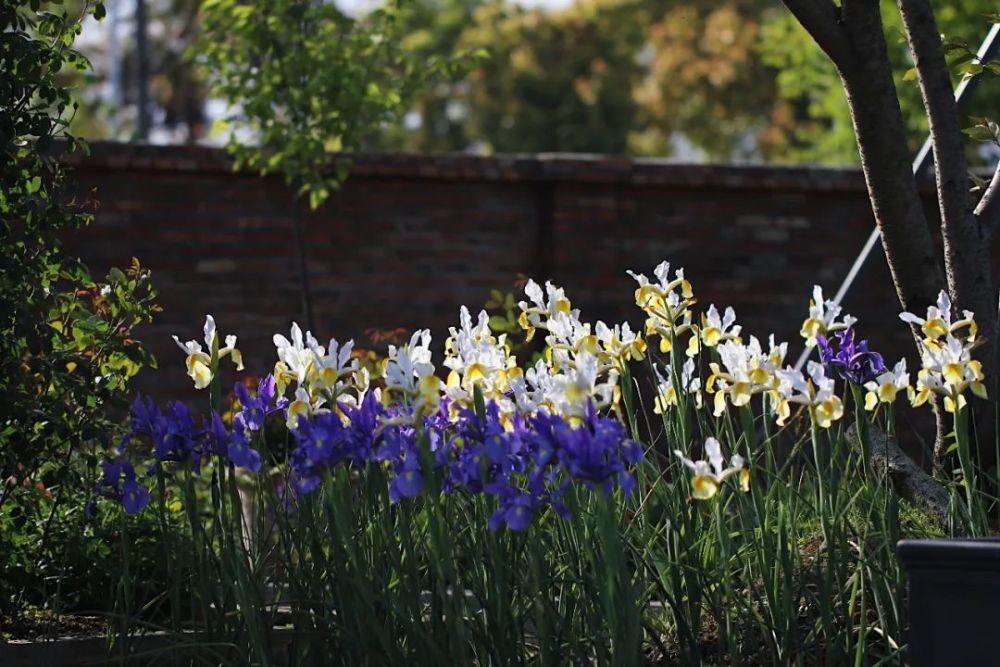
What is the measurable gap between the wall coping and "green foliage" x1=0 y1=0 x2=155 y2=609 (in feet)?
12.1

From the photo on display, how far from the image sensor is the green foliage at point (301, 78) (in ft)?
22.9

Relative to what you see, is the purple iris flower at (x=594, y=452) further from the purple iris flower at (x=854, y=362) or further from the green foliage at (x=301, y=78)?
the green foliage at (x=301, y=78)

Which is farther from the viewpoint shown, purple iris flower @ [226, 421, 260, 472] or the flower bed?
purple iris flower @ [226, 421, 260, 472]

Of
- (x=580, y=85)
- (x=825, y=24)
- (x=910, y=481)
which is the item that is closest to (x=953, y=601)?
(x=910, y=481)

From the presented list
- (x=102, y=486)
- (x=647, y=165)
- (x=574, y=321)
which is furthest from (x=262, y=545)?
(x=647, y=165)

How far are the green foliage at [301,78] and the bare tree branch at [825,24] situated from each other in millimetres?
3311

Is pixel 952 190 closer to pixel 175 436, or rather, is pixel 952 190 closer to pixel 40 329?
pixel 175 436

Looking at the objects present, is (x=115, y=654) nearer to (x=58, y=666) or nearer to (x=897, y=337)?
(x=58, y=666)

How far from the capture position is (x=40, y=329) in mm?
3467

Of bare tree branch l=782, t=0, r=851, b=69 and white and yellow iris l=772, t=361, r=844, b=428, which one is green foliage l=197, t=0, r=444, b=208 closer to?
bare tree branch l=782, t=0, r=851, b=69

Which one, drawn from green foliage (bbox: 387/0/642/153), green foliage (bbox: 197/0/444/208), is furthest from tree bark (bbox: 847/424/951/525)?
green foliage (bbox: 387/0/642/153)

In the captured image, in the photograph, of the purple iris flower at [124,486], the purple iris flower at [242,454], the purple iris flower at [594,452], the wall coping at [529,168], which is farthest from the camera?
the wall coping at [529,168]

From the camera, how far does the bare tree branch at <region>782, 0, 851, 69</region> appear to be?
12.7ft

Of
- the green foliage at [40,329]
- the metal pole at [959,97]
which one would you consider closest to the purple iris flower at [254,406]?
the green foliage at [40,329]
